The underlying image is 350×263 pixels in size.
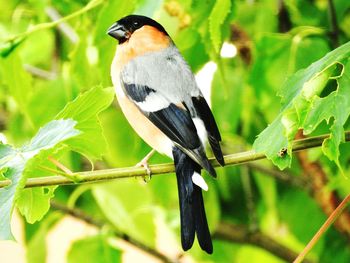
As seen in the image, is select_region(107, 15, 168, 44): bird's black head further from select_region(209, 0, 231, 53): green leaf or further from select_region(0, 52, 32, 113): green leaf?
select_region(209, 0, 231, 53): green leaf

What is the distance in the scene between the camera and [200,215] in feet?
4.20

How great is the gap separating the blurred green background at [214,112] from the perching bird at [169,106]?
0.18ft

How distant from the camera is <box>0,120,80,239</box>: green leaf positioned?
96 centimetres

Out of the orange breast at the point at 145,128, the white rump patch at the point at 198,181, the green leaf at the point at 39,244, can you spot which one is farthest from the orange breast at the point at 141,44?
the green leaf at the point at 39,244

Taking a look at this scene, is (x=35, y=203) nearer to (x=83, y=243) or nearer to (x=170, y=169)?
(x=170, y=169)

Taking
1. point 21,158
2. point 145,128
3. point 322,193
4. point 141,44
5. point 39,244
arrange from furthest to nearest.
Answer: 1. point 39,244
2. point 322,193
3. point 141,44
4. point 145,128
5. point 21,158

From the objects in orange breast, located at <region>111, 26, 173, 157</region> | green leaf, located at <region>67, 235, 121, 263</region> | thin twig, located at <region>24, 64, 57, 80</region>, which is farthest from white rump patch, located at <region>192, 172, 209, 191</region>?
thin twig, located at <region>24, 64, 57, 80</region>

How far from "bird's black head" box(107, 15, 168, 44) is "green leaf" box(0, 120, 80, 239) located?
0.59m

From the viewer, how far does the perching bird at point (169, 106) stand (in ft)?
4.26

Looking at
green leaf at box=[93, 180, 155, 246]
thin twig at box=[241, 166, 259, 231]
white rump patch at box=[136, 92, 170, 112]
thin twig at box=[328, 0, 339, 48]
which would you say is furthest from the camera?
thin twig at box=[241, 166, 259, 231]

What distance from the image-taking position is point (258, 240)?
6.80 ft

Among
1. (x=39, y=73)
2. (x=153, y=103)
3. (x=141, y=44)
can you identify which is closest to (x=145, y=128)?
(x=153, y=103)

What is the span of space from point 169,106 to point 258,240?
0.76m

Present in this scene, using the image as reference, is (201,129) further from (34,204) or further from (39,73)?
(39,73)
